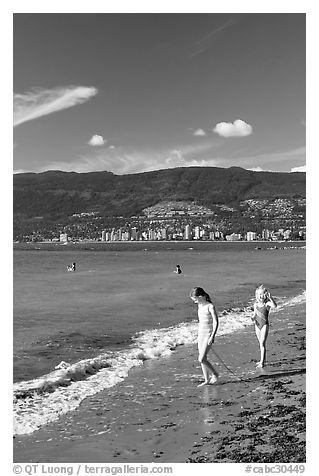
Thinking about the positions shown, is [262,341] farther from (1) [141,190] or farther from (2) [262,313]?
(1) [141,190]

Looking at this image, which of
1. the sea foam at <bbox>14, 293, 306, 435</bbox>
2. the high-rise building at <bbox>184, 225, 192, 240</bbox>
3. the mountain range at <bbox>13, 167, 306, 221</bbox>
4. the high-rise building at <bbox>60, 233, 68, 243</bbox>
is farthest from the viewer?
the high-rise building at <bbox>184, 225, 192, 240</bbox>

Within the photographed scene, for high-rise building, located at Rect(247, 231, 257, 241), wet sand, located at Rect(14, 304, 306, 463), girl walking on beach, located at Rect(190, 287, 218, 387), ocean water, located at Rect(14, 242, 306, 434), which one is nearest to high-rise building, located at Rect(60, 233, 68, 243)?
ocean water, located at Rect(14, 242, 306, 434)

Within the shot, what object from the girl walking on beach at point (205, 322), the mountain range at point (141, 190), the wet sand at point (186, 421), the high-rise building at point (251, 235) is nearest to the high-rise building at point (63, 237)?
the mountain range at point (141, 190)

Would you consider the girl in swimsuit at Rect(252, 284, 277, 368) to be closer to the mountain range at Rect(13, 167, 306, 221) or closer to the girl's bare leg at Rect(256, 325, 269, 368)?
the girl's bare leg at Rect(256, 325, 269, 368)

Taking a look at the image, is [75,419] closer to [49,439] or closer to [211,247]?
[49,439]

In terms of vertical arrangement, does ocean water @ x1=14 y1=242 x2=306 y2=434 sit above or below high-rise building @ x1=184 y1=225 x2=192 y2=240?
below

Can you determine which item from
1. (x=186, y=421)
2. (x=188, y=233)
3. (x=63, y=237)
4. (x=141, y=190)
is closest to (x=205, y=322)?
(x=186, y=421)

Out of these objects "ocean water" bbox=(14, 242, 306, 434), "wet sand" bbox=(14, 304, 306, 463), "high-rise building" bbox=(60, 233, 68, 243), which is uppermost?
"high-rise building" bbox=(60, 233, 68, 243)

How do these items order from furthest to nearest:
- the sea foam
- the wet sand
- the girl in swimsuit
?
the girl in swimsuit
the sea foam
the wet sand
